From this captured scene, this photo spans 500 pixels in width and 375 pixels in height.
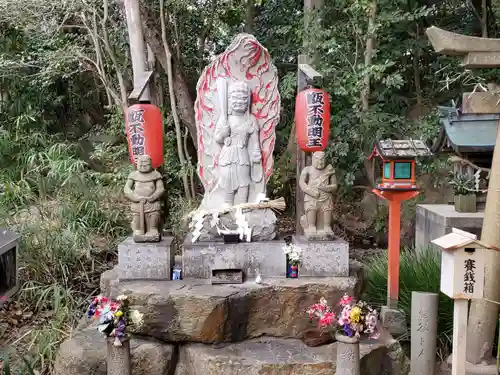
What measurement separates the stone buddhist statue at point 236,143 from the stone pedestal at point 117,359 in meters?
2.07

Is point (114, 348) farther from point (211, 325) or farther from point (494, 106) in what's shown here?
point (494, 106)

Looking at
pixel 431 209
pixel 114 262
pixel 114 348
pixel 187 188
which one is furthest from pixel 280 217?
pixel 114 348

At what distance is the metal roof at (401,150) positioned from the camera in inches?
202

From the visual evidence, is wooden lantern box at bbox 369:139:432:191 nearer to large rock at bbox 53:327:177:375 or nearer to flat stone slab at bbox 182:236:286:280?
flat stone slab at bbox 182:236:286:280

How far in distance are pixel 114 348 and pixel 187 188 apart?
5.03m

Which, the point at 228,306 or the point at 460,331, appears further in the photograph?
the point at 228,306

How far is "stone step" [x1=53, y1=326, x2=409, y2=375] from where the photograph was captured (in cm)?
407

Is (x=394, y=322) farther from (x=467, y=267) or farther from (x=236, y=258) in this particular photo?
(x=467, y=267)

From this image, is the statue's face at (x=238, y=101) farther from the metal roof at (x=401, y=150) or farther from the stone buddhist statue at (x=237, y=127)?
the metal roof at (x=401, y=150)

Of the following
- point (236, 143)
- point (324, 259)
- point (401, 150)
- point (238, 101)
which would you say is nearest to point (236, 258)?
point (324, 259)

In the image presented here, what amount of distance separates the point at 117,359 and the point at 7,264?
1470 millimetres

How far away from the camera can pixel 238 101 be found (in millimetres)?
5297

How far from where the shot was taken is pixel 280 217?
409 inches

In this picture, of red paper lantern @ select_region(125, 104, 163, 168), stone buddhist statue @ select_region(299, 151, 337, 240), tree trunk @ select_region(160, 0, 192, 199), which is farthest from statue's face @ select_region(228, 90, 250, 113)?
tree trunk @ select_region(160, 0, 192, 199)
